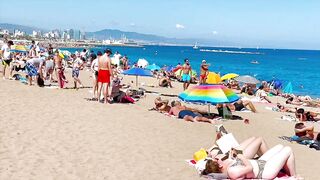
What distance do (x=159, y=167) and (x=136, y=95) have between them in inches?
341

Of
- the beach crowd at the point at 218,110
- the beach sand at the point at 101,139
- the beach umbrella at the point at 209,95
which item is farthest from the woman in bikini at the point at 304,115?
the beach umbrella at the point at 209,95

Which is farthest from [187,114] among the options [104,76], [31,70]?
[31,70]

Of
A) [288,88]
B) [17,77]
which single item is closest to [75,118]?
[17,77]

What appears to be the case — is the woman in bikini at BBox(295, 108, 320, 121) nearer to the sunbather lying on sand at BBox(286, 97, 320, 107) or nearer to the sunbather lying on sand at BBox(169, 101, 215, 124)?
the sunbather lying on sand at BBox(169, 101, 215, 124)

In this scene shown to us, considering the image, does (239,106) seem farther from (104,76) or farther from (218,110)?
(104,76)

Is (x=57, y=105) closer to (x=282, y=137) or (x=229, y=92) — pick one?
(x=229, y=92)

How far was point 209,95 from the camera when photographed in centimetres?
1075

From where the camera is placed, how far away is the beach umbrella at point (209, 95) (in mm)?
10688

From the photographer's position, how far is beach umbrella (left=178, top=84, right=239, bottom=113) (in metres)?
10.7

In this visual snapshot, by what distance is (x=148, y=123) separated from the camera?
33.8ft

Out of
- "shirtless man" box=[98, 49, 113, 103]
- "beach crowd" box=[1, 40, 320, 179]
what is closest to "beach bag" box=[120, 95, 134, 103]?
"beach crowd" box=[1, 40, 320, 179]

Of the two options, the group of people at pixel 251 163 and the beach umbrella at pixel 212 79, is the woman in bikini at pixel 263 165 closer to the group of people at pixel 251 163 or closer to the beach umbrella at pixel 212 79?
the group of people at pixel 251 163

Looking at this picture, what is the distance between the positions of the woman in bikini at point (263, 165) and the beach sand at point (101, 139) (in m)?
0.68

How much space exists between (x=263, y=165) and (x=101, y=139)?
3348 millimetres
